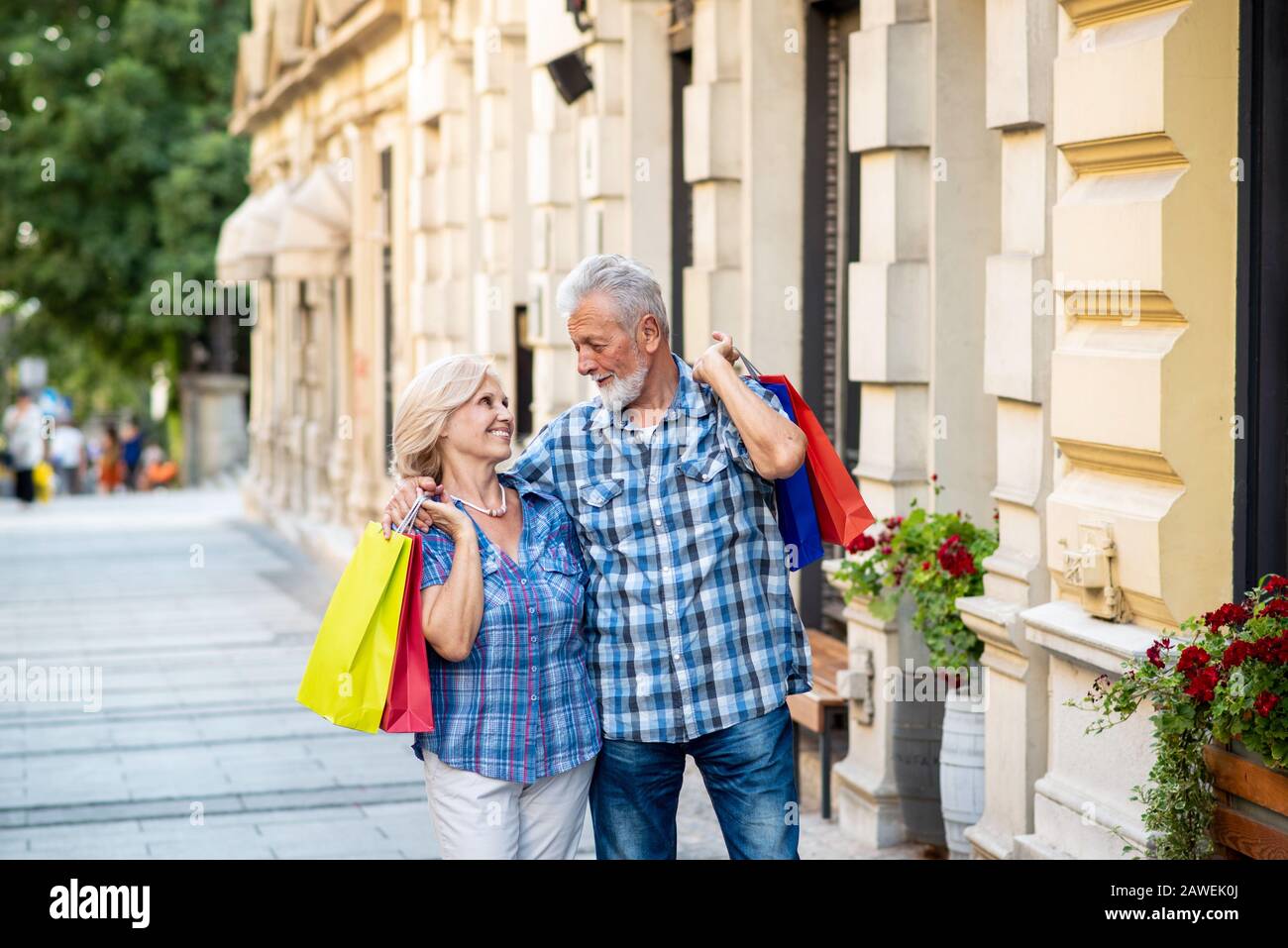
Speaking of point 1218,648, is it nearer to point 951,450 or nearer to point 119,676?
point 951,450

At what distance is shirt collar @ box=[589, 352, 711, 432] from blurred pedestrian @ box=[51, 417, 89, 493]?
37.6 meters

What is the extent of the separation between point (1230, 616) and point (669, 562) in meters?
1.48

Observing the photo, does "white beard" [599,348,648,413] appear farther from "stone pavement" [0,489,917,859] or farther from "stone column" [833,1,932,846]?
"stone pavement" [0,489,917,859]

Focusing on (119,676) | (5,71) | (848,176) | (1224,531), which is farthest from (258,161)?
(1224,531)

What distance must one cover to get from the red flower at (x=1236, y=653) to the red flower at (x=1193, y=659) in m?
0.14

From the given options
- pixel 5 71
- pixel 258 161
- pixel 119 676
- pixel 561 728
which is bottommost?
pixel 119 676

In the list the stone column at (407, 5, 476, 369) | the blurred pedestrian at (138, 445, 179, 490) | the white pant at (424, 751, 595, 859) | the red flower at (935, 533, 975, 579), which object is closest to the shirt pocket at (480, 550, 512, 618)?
the white pant at (424, 751, 595, 859)

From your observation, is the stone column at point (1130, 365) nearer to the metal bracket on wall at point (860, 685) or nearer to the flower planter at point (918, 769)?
the flower planter at point (918, 769)

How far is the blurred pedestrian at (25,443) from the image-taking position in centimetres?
2920

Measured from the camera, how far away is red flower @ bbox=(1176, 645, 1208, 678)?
480cm

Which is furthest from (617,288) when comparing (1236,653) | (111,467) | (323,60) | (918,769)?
(111,467)

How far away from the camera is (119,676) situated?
12.7 meters

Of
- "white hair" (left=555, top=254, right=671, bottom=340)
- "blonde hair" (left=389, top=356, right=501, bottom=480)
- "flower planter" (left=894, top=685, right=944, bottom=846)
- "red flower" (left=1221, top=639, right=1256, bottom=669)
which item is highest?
"white hair" (left=555, top=254, right=671, bottom=340)
